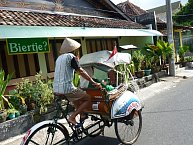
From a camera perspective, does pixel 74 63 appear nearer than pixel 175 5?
Yes

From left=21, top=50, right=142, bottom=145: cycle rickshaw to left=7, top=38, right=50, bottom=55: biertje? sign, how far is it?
399 centimetres

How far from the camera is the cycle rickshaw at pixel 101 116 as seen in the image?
14.4ft

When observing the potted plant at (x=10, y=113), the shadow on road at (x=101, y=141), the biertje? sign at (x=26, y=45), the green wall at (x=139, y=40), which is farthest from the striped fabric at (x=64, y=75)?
the green wall at (x=139, y=40)

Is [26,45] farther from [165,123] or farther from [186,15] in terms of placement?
[186,15]

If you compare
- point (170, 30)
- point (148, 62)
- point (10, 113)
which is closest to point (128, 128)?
point (10, 113)

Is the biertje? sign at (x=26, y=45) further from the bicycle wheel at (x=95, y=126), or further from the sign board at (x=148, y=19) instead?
the sign board at (x=148, y=19)

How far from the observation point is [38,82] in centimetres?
753

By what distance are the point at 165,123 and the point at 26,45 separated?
538 centimetres

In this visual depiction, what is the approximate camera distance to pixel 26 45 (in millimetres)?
9031

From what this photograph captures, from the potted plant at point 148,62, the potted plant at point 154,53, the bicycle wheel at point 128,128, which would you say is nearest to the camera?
the bicycle wheel at point 128,128

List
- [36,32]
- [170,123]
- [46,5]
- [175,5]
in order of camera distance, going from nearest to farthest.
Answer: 1. [170,123]
2. [36,32]
3. [46,5]
4. [175,5]

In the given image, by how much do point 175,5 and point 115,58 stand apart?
2128 inches

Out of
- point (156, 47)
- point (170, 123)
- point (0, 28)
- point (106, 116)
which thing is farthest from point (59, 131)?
point (156, 47)

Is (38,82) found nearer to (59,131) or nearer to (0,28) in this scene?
(0,28)
